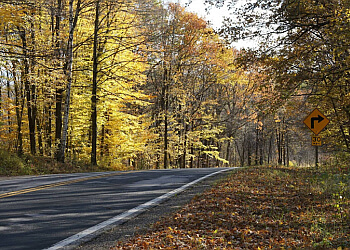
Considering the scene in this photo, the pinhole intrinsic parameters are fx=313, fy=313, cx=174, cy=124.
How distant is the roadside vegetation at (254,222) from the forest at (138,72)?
4.84 m

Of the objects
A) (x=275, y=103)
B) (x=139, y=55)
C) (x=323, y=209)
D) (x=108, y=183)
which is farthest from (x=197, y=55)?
(x=323, y=209)

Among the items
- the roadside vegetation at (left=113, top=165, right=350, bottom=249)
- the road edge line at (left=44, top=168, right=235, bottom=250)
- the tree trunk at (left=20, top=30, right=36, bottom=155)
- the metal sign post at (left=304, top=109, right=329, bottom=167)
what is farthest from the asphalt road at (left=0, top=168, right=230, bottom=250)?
the tree trunk at (left=20, top=30, right=36, bottom=155)

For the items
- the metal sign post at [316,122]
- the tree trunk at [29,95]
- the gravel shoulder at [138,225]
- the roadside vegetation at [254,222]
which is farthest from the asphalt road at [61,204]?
the tree trunk at [29,95]

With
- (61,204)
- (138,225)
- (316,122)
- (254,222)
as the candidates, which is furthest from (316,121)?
(61,204)

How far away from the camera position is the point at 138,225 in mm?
6047

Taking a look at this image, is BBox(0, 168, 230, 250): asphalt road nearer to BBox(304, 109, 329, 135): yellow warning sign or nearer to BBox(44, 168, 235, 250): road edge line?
BBox(44, 168, 235, 250): road edge line

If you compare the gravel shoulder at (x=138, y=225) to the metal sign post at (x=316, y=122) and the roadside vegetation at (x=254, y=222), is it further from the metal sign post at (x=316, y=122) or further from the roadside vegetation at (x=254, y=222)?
the metal sign post at (x=316, y=122)

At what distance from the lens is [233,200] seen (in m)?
8.02

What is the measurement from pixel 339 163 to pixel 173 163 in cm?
2105

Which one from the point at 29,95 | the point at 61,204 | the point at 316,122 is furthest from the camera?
the point at 29,95

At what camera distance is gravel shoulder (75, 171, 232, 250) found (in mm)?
5074

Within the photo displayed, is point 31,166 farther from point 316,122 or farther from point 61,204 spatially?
point 316,122

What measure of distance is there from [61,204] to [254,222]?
4.32 m

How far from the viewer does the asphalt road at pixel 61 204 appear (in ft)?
17.3
